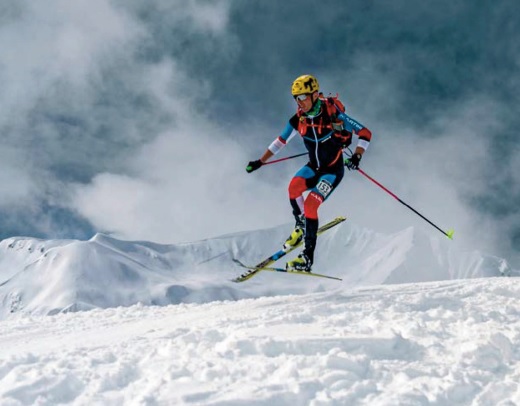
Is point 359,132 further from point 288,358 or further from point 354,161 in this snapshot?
point 288,358

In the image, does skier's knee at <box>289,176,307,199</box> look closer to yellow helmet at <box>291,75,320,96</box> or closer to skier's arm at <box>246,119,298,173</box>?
skier's arm at <box>246,119,298,173</box>

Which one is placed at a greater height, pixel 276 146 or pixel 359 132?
pixel 276 146

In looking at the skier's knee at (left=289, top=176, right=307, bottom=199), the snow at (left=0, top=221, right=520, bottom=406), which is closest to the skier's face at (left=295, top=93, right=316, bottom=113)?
the skier's knee at (left=289, top=176, right=307, bottom=199)

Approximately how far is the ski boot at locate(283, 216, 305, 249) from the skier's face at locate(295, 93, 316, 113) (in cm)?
261

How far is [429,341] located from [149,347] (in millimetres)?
3565

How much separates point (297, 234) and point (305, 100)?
3.15 m

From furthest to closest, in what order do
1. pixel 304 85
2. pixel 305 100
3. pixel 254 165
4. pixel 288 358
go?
pixel 254 165 → pixel 305 100 → pixel 304 85 → pixel 288 358

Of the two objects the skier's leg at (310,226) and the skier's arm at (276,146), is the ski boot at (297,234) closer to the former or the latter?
the skier's leg at (310,226)

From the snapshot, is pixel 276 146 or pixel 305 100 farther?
pixel 276 146

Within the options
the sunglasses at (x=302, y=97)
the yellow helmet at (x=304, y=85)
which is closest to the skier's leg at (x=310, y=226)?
the sunglasses at (x=302, y=97)

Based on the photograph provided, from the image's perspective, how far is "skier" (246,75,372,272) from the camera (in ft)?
37.3

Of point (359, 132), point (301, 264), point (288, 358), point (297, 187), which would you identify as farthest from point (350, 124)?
point (288, 358)

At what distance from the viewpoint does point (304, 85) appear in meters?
10.9

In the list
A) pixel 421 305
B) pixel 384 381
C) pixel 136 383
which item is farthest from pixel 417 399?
pixel 421 305
